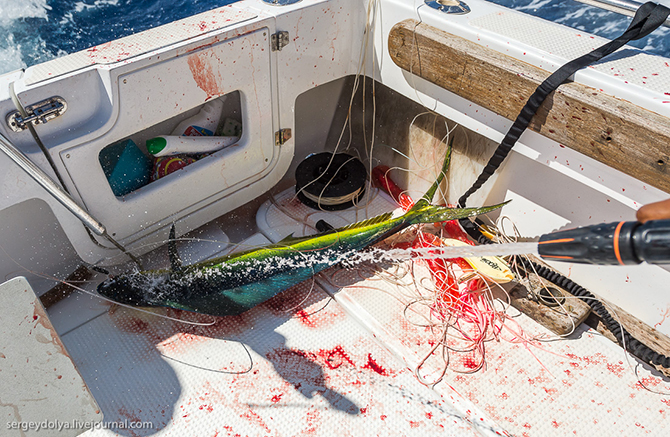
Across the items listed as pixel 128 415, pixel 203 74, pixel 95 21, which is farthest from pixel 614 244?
pixel 95 21

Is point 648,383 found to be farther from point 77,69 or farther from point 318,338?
point 77,69

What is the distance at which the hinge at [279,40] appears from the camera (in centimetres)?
200

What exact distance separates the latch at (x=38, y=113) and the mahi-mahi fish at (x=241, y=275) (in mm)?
735

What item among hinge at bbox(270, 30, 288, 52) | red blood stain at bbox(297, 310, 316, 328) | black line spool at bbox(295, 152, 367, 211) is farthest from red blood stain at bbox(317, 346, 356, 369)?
hinge at bbox(270, 30, 288, 52)

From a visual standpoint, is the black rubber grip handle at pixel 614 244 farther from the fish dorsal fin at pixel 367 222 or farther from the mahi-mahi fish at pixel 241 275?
the fish dorsal fin at pixel 367 222

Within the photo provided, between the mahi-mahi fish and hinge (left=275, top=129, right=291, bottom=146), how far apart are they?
24.0 inches

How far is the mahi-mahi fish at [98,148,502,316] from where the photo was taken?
1922mm

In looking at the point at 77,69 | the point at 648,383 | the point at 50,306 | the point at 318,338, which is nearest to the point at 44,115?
the point at 77,69

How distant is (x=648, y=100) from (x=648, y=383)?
113 cm

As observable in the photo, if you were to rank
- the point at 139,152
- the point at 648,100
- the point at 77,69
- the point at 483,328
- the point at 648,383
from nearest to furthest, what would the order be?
the point at 648,100, the point at 77,69, the point at 648,383, the point at 483,328, the point at 139,152

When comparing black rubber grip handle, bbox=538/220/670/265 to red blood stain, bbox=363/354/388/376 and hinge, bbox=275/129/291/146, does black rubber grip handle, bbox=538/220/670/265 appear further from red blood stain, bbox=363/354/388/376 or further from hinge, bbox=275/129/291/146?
hinge, bbox=275/129/291/146

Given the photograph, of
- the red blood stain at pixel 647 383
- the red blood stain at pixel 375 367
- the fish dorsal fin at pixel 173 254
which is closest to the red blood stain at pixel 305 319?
the red blood stain at pixel 375 367

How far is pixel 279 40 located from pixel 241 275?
1073 mm

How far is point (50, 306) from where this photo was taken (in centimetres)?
205
